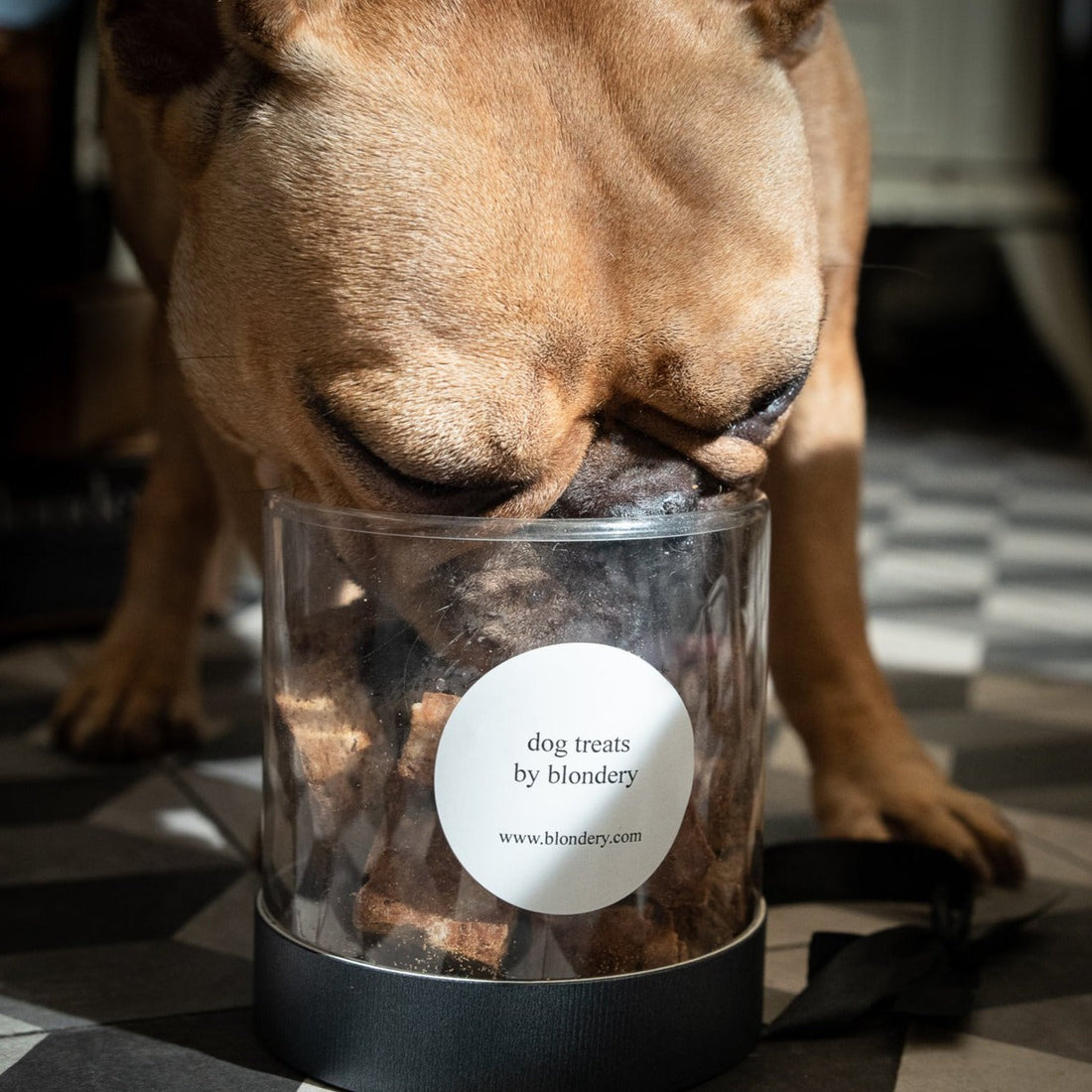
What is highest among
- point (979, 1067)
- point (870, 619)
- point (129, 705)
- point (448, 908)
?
point (448, 908)

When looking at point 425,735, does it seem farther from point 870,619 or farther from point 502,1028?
point 870,619

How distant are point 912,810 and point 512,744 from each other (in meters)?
0.43

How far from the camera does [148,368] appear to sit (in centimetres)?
141

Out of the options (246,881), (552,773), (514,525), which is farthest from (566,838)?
(246,881)

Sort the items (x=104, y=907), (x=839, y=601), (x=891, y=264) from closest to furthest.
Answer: (x=104, y=907)
(x=839, y=601)
(x=891, y=264)

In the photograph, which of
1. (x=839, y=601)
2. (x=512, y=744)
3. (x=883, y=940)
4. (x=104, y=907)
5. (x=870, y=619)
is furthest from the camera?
(x=870, y=619)

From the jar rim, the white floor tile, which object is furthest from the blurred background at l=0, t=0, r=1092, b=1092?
the jar rim

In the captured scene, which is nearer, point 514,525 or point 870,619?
point 514,525

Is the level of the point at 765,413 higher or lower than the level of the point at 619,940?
higher

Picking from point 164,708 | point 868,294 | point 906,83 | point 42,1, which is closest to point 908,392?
point 868,294

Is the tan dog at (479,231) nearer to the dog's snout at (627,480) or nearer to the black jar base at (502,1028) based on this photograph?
the dog's snout at (627,480)

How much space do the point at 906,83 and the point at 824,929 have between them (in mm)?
2889

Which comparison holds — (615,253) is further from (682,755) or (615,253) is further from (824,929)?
(824,929)

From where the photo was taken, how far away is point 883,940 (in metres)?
0.77
